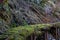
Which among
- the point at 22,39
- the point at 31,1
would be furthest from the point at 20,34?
the point at 31,1

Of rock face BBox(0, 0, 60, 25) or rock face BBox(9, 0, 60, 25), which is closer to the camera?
rock face BBox(0, 0, 60, 25)

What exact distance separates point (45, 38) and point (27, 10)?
2.57m

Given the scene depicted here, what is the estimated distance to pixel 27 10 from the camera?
8.14 m

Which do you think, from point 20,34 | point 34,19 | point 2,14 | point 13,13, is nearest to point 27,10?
point 34,19

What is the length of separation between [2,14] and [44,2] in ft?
11.5

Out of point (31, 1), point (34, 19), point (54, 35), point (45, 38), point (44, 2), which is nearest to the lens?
point (45, 38)

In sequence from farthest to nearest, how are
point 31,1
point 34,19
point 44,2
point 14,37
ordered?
point 44,2
point 31,1
point 34,19
point 14,37

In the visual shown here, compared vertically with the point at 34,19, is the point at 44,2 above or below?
above

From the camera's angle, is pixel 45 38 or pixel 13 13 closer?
pixel 45 38

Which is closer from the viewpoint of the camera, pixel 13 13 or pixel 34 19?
pixel 13 13

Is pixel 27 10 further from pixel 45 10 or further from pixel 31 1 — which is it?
pixel 45 10

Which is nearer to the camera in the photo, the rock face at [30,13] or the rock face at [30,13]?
the rock face at [30,13]

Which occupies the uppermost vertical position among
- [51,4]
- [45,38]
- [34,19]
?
[51,4]

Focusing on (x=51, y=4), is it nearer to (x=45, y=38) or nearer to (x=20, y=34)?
(x=45, y=38)
